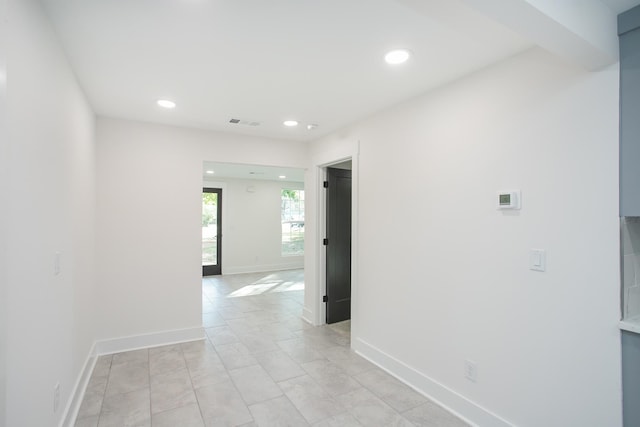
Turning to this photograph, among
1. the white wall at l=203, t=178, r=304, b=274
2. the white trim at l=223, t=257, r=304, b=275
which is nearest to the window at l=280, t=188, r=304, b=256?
the white wall at l=203, t=178, r=304, b=274

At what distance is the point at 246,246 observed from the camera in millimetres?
8250

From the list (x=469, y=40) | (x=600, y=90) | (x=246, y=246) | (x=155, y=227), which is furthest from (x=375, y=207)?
(x=246, y=246)

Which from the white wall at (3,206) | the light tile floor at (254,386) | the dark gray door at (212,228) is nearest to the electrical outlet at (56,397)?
the light tile floor at (254,386)

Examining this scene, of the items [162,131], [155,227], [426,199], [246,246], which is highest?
[162,131]

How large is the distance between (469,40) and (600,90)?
2.29ft

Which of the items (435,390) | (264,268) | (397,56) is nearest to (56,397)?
(435,390)

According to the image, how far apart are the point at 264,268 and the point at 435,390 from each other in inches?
253

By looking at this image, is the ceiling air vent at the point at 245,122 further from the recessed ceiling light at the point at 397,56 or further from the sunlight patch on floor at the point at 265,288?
the sunlight patch on floor at the point at 265,288

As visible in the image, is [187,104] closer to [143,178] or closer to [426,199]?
[143,178]

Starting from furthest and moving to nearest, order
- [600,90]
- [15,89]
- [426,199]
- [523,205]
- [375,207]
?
[375,207] → [426,199] → [523,205] → [600,90] → [15,89]

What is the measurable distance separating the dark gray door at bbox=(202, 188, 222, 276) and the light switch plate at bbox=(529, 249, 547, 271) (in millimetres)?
7054

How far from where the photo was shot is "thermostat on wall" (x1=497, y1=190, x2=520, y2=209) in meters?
2.00

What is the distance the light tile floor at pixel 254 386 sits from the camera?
2311mm

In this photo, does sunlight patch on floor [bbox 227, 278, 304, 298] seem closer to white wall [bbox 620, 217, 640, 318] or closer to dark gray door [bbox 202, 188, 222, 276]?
dark gray door [bbox 202, 188, 222, 276]
